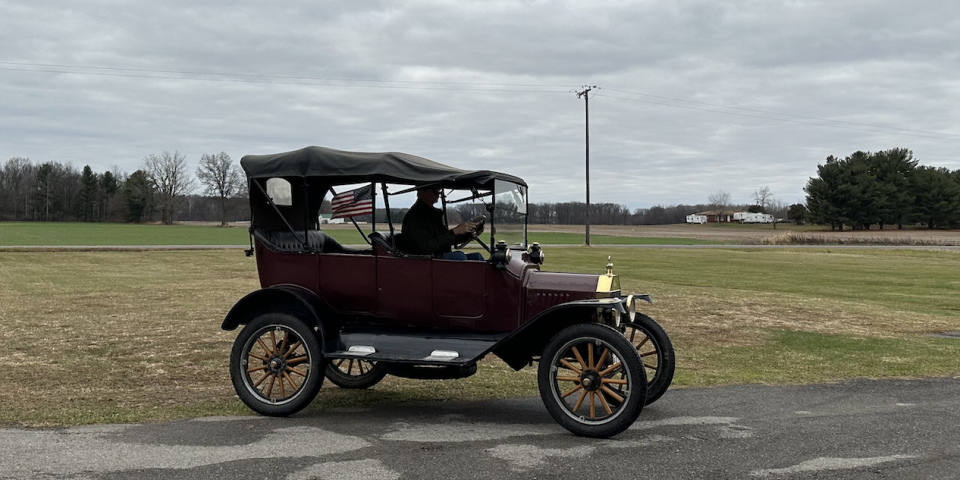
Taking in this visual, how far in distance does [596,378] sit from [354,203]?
8.92 feet

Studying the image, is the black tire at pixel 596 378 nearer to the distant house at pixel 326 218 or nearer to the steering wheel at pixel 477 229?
the steering wheel at pixel 477 229

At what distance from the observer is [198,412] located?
6.39 meters

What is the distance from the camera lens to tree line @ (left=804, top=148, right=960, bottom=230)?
9044cm

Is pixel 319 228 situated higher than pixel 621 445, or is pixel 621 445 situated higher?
pixel 319 228

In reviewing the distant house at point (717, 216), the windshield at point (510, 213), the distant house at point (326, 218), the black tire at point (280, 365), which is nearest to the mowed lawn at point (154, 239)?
the distant house at point (326, 218)

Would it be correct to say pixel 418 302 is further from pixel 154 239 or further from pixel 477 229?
pixel 154 239

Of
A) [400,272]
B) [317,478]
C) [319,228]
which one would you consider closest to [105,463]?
[317,478]

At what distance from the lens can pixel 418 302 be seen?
6375mm

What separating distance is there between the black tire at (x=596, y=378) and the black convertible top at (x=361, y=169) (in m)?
1.54

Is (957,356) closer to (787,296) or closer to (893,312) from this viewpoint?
(893,312)

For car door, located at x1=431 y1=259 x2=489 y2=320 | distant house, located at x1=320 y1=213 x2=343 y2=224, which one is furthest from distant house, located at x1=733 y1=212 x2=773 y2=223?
car door, located at x1=431 y1=259 x2=489 y2=320

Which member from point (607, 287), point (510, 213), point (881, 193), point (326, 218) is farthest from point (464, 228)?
point (881, 193)

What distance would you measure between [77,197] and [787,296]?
146165 millimetres

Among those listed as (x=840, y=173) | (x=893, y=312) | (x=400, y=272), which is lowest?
(x=893, y=312)
